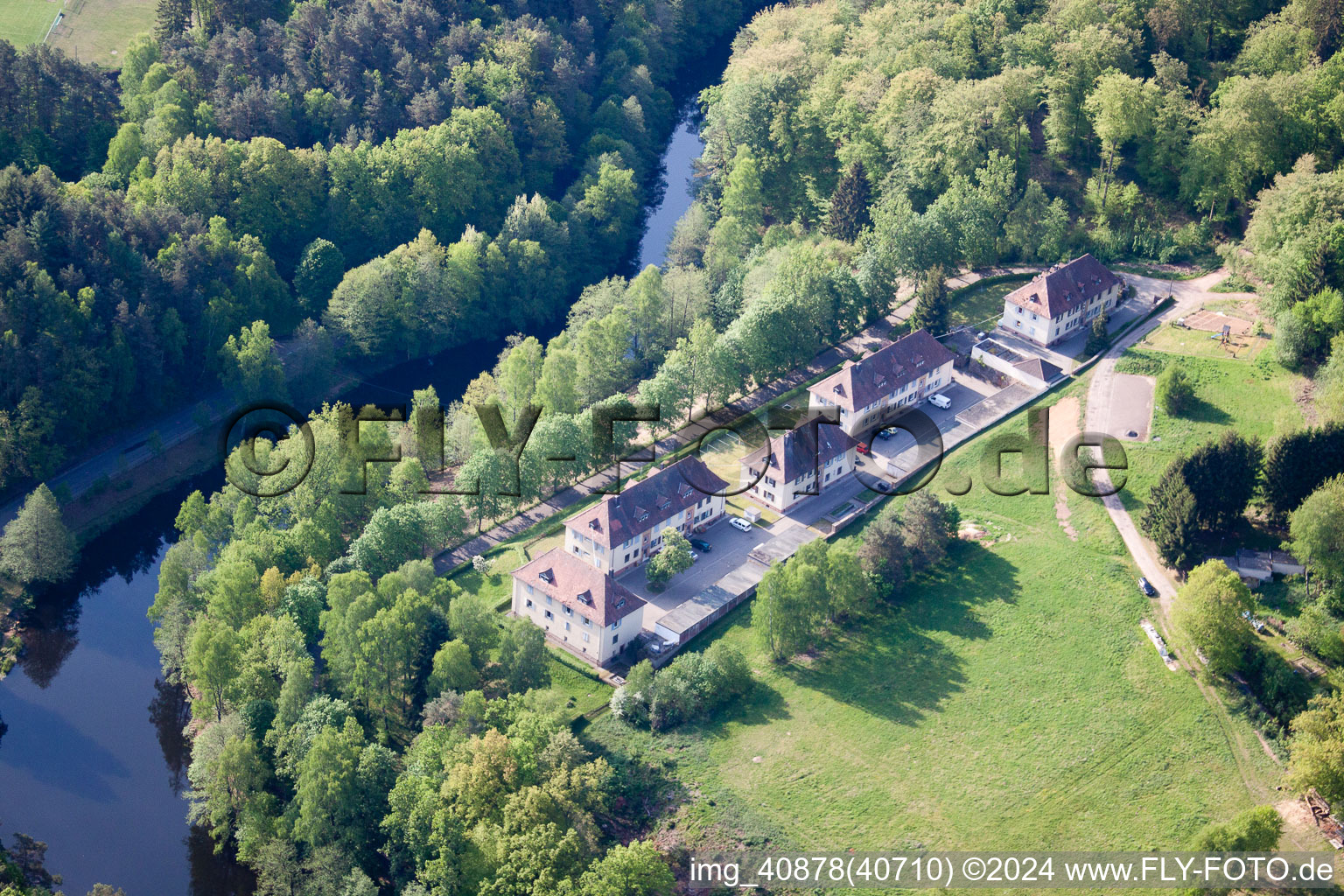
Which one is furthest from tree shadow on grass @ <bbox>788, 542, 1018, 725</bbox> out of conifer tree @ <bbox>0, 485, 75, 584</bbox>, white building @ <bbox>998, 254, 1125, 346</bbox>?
conifer tree @ <bbox>0, 485, 75, 584</bbox>

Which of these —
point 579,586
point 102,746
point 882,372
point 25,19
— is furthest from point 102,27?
point 579,586

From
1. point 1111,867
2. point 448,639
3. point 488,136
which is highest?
point 488,136

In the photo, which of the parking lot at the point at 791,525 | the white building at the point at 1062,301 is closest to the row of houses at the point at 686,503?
the parking lot at the point at 791,525

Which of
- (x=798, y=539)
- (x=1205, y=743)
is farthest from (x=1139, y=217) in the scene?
(x=1205, y=743)

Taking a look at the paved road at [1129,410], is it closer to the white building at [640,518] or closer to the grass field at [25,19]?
the white building at [640,518]

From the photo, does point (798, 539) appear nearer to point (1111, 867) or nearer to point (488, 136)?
point (1111, 867)

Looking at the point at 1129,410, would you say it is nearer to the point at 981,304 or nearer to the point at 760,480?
the point at 981,304
